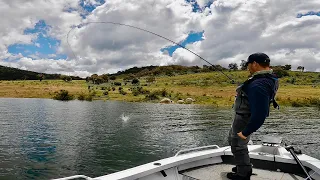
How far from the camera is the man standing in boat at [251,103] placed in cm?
523

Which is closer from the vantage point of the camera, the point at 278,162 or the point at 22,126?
the point at 278,162

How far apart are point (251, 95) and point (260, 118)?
1.55 feet

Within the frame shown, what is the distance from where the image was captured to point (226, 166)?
7.99 m

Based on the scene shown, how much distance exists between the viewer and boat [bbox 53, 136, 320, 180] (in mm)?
6715

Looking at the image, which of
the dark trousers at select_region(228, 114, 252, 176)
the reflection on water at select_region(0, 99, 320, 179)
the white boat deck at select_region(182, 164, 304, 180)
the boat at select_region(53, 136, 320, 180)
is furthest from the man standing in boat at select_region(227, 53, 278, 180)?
the reflection on water at select_region(0, 99, 320, 179)

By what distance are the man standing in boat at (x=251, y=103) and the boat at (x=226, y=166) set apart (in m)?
1.14

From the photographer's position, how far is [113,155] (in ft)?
56.2

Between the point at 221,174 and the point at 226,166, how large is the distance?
777 millimetres

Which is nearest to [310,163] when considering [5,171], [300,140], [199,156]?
[199,156]

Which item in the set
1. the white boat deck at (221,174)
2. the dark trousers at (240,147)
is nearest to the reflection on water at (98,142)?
the white boat deck at (221,174)

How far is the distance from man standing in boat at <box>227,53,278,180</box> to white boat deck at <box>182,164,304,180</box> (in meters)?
0.70

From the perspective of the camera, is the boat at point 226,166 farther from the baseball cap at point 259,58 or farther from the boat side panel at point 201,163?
the baseball cap at point 259,58

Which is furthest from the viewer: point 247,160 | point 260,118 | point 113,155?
point 113,155

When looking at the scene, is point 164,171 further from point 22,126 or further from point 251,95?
point 22,126
